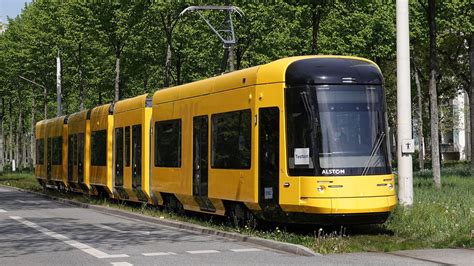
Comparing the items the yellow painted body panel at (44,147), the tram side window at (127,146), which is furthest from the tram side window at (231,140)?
the yellow painted body panel at (44,147)

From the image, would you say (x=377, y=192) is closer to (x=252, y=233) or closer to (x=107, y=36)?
(x=252, y=233)

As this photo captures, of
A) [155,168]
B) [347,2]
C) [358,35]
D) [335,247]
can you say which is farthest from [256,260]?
[358,35]

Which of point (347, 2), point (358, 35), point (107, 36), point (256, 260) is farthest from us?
point (107, 36)

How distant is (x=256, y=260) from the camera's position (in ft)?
34.8

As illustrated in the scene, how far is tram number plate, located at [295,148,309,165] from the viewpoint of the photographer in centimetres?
1288

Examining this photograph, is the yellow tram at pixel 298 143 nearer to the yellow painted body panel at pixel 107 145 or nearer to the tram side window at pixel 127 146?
the tram side window at pixel 127 146

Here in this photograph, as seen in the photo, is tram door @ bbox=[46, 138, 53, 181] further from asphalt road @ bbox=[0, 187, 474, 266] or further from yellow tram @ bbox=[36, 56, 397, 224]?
yellow tram @ bbox=[36, 56, 397, 224]

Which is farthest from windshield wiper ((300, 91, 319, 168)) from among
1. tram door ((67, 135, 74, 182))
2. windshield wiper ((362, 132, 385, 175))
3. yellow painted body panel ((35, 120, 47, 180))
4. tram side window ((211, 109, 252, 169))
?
yellow painted body panel ((35, 120, 47, 180))

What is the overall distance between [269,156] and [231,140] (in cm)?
162

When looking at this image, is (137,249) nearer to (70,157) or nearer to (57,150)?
(70,157)

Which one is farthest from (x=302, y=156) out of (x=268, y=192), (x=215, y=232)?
(x=215, y=232)

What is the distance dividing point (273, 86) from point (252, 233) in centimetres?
274

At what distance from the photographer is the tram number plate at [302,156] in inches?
507

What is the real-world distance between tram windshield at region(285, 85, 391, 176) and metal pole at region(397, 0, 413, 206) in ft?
5.18
